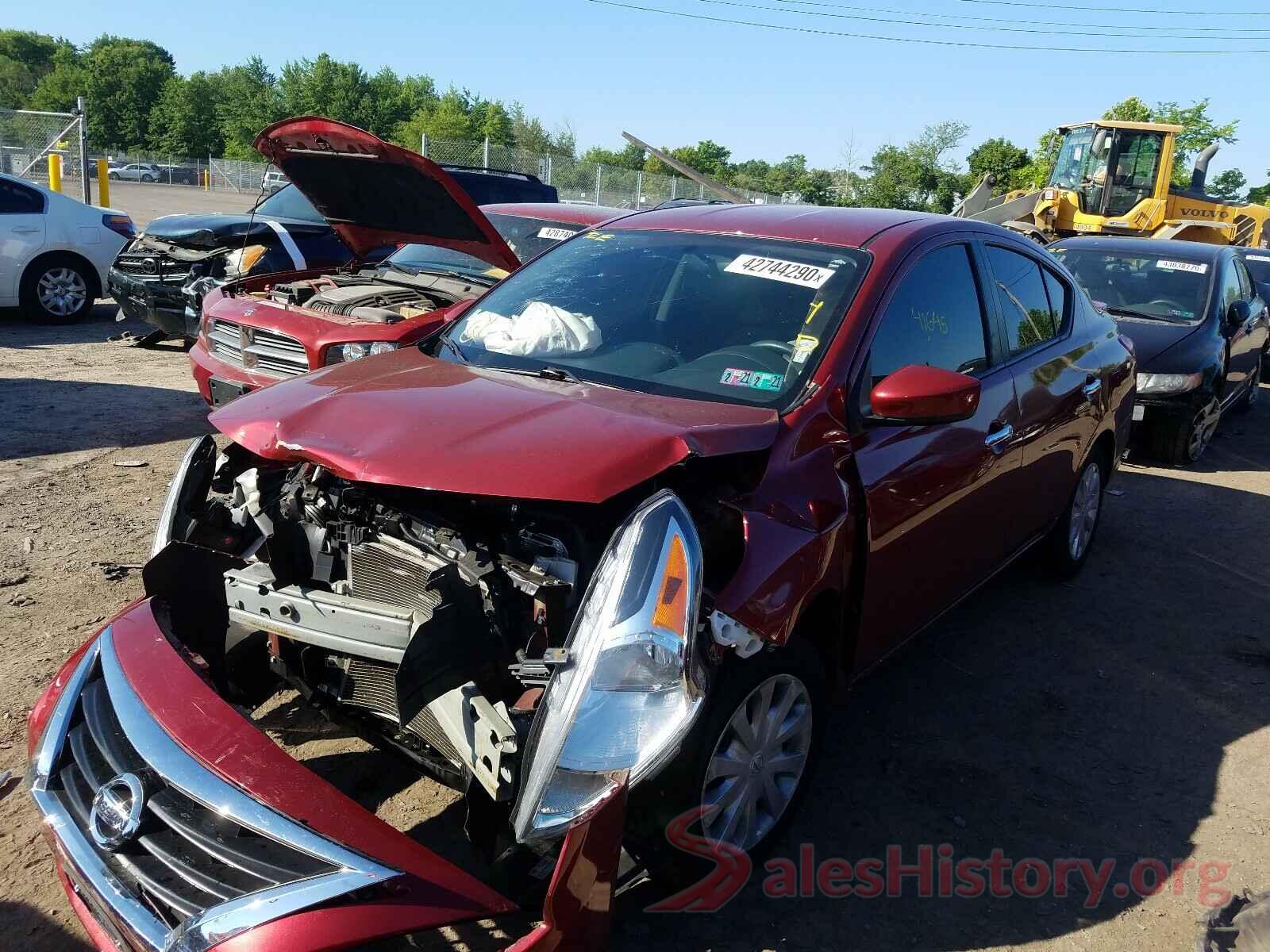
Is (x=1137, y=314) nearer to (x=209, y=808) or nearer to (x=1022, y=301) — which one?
(x=1022, y=301)

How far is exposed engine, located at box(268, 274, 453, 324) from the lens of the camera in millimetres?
6285

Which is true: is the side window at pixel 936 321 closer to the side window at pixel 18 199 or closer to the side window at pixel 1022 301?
the side window at pixel 1022 301

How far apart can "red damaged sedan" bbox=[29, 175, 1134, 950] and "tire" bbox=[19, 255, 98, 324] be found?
30.1 ft

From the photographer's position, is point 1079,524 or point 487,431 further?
point 1079,524

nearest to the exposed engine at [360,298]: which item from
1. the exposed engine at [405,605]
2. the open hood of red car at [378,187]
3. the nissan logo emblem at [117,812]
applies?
the open hood of red car at [378,187]

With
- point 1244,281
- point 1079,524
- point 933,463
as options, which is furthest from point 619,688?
point 1244,281

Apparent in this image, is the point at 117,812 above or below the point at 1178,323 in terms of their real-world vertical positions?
below

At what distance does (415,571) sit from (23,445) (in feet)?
16.9

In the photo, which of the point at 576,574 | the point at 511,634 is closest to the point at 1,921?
the point at 511,634

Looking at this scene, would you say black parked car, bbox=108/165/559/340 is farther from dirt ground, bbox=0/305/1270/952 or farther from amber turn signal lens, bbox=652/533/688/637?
amber turn signal lens, bbox=652/533/688/637

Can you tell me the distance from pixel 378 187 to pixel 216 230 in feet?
13.8

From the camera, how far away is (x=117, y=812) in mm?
2133

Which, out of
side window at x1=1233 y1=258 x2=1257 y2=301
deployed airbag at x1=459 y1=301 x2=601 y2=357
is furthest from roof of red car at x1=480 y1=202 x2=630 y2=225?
side window at x1=1233 y1=258 x2=1257 y2=301

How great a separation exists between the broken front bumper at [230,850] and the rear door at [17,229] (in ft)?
33.0
